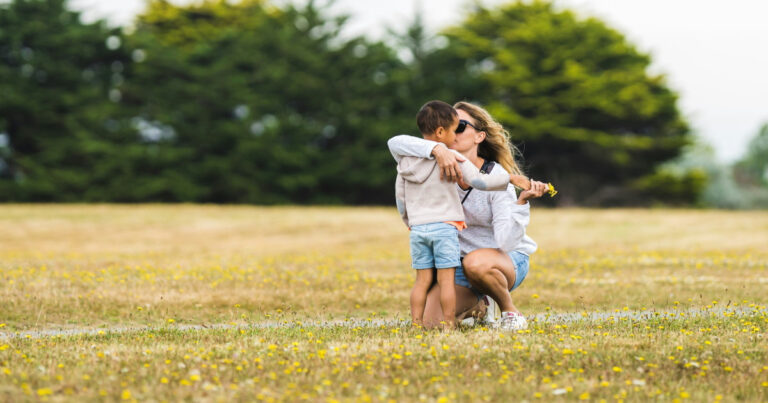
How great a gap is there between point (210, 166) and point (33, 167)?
7.65 m

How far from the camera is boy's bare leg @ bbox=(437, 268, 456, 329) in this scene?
6426 millimetres

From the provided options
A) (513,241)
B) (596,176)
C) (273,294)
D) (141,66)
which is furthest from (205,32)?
(513,241)

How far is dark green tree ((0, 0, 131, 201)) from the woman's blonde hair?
99.3 feet

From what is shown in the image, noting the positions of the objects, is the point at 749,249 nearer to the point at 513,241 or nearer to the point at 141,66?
the point at 513,241

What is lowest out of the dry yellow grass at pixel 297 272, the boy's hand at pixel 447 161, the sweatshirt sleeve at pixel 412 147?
the dry yellow grass at pixel 297 272

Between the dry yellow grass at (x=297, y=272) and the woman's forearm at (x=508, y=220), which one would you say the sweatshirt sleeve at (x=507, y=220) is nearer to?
the woman's forearm at (x=508, y=220)

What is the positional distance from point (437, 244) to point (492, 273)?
601mm

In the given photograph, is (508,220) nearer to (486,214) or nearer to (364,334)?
(486,214)

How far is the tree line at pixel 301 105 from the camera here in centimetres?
3481

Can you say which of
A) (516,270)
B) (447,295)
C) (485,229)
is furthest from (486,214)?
(447,295)

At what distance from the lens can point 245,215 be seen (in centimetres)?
2816

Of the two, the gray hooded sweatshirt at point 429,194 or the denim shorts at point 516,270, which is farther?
the denim shorts at point 516,270

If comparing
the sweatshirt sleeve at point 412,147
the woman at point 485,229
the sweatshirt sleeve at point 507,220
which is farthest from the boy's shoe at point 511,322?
the sweatshirt sleeve at point 412,147

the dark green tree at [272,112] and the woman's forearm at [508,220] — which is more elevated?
the dark green tree at [272,112]
